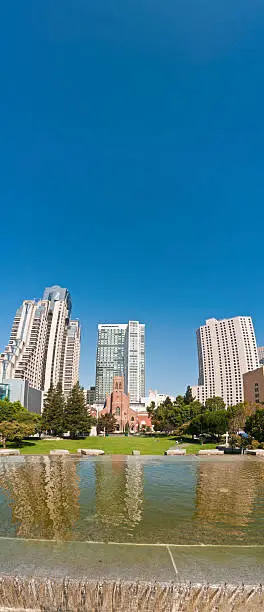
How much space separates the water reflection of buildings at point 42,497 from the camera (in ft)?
28.7

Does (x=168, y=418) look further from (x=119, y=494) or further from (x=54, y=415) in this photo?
(x=119, y=494)

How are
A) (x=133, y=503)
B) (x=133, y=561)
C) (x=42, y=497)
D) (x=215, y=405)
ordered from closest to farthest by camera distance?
(x=133, y=561), (x=133, y=503), (x=42, y=497), (x=215, y=405)

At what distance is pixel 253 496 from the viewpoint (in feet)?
44.2

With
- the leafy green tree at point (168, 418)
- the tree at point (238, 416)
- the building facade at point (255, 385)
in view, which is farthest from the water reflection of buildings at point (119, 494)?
the building facade at point (255, 385)

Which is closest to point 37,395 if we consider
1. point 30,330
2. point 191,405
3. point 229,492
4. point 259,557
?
point 30,330

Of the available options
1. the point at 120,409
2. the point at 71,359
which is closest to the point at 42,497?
the point at 120,409

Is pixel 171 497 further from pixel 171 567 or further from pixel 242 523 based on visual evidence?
pixel 171 567

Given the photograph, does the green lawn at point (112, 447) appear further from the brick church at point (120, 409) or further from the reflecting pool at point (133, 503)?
the brick church at point (120, 409)

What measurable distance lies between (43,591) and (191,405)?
2919 inches

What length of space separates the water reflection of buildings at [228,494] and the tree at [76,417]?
40485 mm

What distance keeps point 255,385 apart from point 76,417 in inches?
3900

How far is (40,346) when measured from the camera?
135375 millimetres

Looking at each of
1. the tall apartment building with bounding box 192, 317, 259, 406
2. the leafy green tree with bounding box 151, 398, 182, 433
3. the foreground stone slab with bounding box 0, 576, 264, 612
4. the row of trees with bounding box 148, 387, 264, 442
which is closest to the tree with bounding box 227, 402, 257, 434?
the row of trees with bounding box 148, 387, 264, 442

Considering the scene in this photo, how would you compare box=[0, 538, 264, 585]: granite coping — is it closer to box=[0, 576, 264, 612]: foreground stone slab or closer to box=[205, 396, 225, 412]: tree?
box=[0, 576, 264, 612]: foreground stone slab
